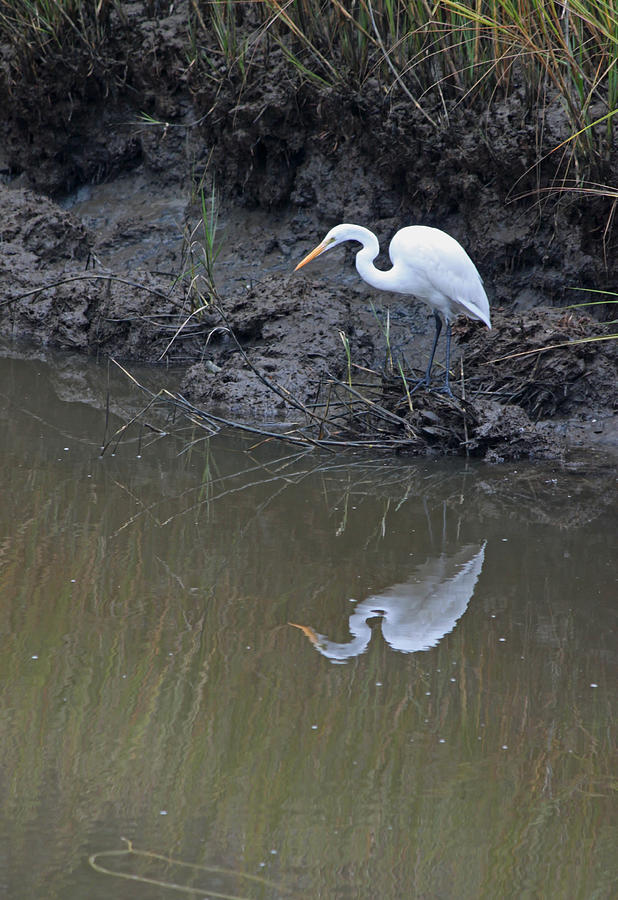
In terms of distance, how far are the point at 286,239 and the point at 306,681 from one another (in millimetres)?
4600

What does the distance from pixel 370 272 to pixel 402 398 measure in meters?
0.86

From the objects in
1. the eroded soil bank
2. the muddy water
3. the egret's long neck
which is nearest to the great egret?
the egret's long neck

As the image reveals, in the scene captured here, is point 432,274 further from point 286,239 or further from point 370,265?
point 286,239

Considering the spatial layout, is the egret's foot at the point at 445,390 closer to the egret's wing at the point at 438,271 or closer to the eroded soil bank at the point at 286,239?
the eroded soil bank at the point at 286,239

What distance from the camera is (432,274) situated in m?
4.98

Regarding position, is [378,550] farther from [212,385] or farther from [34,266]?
[34,266]

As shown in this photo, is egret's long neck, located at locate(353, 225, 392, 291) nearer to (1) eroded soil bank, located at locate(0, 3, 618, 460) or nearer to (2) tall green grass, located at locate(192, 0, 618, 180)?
(1) eroded soil bank, located at locate(0, 3, 618, 460)

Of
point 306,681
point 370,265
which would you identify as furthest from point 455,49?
point 306,681

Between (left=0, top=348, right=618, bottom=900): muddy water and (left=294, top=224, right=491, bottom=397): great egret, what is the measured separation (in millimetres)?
1042

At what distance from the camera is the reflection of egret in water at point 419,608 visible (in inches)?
114

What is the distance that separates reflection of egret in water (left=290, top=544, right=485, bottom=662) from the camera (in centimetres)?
289

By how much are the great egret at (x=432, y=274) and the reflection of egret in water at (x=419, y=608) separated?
1544 millimetres

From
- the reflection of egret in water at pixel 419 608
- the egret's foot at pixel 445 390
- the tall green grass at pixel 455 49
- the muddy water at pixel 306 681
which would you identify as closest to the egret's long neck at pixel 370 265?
the egret's foot at pixel 445 390

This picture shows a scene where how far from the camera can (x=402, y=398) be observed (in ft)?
15.5
